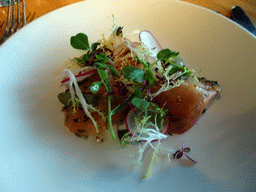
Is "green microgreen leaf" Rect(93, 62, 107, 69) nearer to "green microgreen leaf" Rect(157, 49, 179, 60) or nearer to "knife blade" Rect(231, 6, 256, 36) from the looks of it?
"green microgreen leaf" Rect(157, 49, 179, 60)

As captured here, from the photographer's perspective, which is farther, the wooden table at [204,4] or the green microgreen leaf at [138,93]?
the wooden table at [204,4]

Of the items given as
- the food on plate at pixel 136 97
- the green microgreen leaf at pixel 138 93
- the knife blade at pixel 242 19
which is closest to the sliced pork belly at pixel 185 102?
the food on plate at pixel 136 97

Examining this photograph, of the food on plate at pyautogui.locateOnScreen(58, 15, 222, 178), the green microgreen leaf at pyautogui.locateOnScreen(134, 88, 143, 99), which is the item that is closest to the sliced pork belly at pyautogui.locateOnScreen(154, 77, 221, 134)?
the food on plate at pyautogui.locateOnScreen(58, 15, 222, 178)

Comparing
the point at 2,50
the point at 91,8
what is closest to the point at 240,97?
the point at 91,8

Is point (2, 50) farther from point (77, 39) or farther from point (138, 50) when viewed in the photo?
point (138, 50)

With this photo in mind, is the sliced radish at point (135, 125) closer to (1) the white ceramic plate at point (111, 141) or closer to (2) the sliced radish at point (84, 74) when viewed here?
(1) the white ceramic plate at point (111, 141)

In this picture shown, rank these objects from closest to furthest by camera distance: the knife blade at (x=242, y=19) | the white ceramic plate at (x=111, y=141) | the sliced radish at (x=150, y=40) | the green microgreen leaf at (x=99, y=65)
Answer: the white ceramic plate at (x=111, y=141) → the green microgreen leaf at (x=99, y=65) → the sliced radish at (x=150, y=40) → the knife blade at (x=242, y=19)

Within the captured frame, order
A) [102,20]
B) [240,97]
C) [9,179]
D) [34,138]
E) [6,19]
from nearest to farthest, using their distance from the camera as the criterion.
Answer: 1. [9,179]
2. [34,138]
3. [240,97]
4. [102,20]
5. [6,19]
